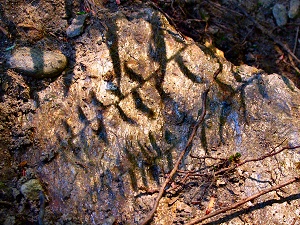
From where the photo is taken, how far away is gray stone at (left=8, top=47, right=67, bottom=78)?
2.51 meters

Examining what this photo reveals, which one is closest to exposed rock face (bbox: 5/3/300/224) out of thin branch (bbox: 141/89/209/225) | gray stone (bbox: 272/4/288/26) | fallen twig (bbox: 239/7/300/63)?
thin branch (bbox: 141/89/209/225)

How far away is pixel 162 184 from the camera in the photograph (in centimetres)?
239

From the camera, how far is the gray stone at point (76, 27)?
275 centimetres

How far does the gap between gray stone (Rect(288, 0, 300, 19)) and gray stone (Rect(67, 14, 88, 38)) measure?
228 centimetres

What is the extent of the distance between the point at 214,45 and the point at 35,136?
204 centimetres

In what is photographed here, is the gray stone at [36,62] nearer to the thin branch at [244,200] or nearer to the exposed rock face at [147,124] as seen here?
the exposed rock face at [147,124]

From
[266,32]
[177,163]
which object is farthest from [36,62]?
[266,32]

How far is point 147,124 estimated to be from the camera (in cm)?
257

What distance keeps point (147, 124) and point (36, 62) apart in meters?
1.01

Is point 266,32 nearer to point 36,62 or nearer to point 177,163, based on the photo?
point 177,163

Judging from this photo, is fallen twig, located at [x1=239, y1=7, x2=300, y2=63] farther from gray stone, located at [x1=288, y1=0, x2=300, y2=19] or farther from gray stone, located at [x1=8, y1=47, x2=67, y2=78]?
gray stone, located at [x1=8, y1=47, x2=67, y2=78]

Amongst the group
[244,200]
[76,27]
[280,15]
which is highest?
[280,15]

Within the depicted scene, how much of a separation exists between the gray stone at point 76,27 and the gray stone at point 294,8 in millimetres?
2282

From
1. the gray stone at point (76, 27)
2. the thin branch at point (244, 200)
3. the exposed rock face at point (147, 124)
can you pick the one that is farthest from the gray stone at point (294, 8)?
the gray stone at point (76, 27)
